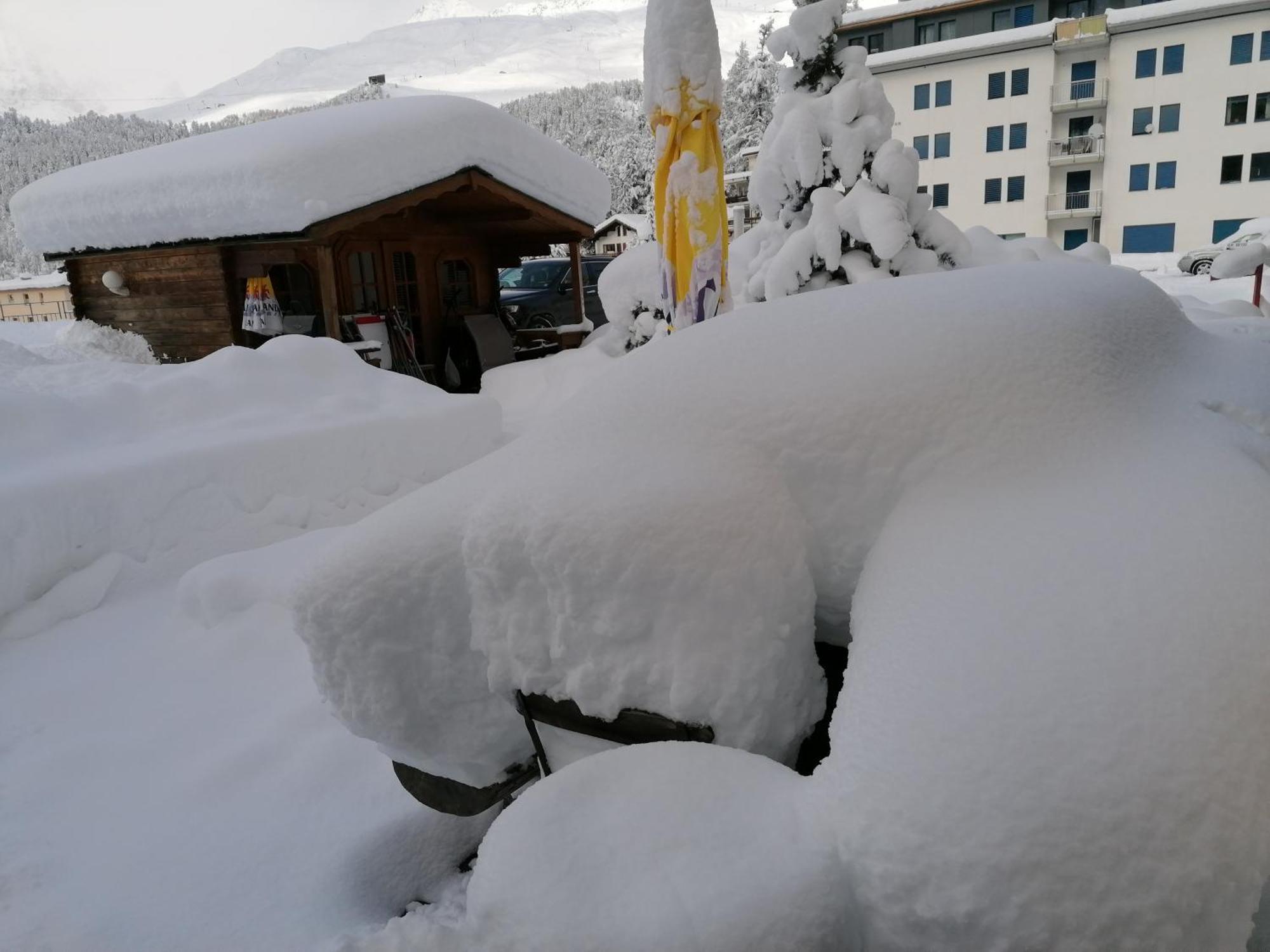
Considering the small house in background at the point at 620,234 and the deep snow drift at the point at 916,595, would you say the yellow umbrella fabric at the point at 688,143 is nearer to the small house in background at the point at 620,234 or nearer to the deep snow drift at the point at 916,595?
the deep snow drift at the point at 916,595

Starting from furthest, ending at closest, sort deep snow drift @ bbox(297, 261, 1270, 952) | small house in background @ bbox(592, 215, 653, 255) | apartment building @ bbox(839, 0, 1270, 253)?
1. small house in background @ bbox(592, 215, 653, 255)
2. apartment building @ bbox(839, 0, 1270, 253)
3. deep snow drift @ bbox(297, 261, 1270, 952)

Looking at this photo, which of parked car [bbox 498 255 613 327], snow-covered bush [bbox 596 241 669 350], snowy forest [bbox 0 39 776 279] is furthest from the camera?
snowy forest [bbox 0 39 776 279]

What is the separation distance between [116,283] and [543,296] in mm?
6617

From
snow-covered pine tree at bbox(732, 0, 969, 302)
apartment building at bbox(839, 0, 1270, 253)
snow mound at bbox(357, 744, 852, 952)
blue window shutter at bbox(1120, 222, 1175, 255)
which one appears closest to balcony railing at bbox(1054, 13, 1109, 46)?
apartment building at bbox(839, 0, 1270, 253)

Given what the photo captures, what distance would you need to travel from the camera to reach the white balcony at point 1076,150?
3033 centimetres

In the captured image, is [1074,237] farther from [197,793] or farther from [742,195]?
[197,793]

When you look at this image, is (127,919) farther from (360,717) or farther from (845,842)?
(845,842)

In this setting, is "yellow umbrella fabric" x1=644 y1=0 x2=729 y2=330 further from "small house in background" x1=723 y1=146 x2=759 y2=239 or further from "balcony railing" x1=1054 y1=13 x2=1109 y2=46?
"balcony railing" x1=1054 y1=13 x2=1109 y2=46

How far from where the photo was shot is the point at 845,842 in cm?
129

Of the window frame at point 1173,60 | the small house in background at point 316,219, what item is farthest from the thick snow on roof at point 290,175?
the window frame at point 1173,60

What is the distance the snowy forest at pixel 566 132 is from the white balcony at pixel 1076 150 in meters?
15.5

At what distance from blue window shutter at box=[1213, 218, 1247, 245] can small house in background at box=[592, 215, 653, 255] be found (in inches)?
856

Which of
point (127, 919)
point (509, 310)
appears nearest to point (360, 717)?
point (127, 919)

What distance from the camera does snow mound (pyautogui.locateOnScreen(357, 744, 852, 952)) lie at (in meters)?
1.27
